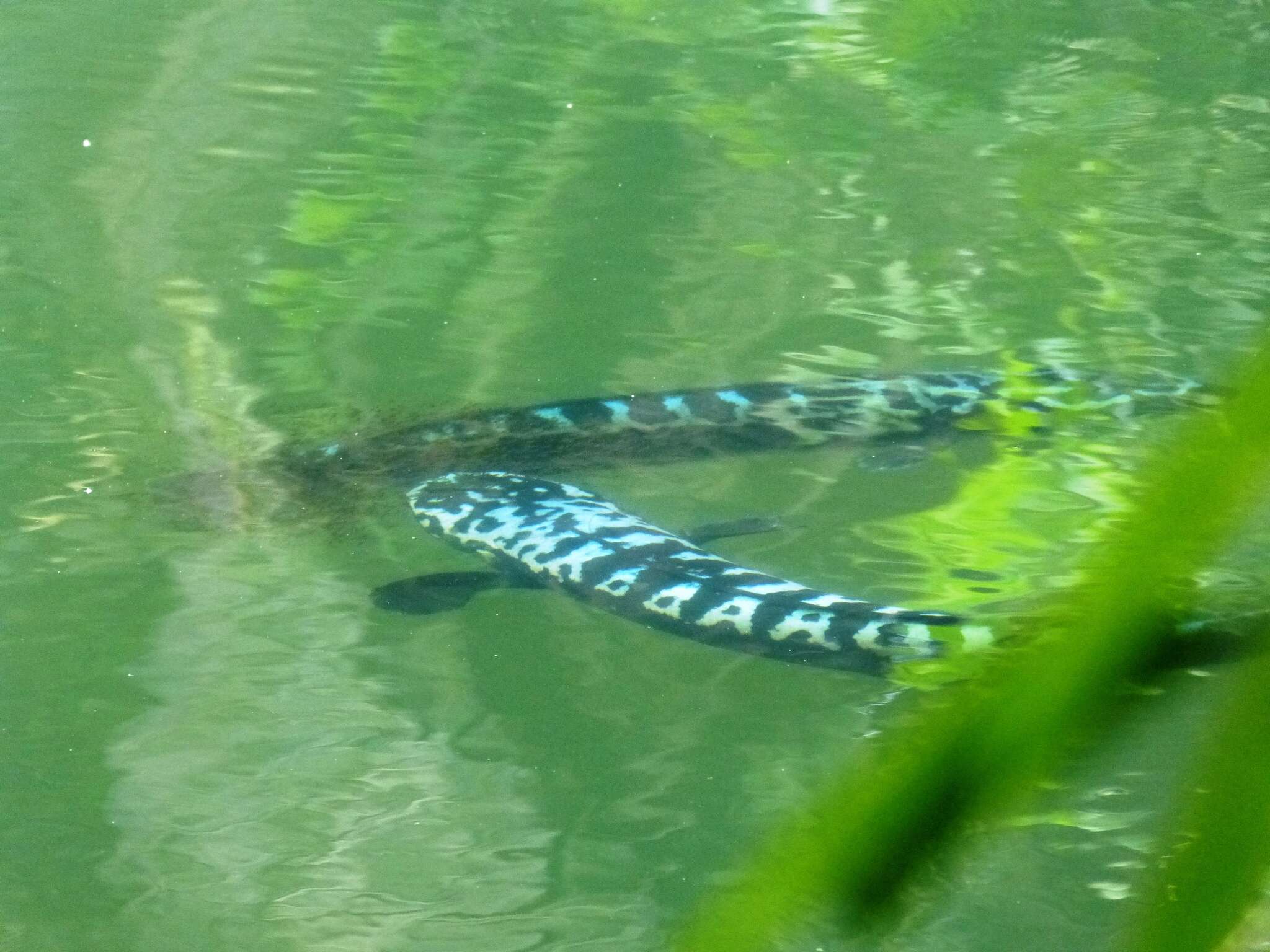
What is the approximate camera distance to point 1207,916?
267 millimetres

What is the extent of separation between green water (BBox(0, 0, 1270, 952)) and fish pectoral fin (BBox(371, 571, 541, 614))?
6 cm

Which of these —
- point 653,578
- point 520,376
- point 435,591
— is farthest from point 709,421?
point 435,591

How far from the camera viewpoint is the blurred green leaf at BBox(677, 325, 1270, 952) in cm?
27

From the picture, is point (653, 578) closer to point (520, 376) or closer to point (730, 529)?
point (730, 529)

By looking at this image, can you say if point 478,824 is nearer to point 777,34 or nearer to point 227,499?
point 227,499

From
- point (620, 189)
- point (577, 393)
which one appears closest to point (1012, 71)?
point (620, 189)

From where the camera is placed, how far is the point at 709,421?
4523mm

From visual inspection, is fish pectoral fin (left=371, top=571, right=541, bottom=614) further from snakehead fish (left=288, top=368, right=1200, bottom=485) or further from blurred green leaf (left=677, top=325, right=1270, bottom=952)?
blurred green leaf (left=677, top=325, right=1270, bottom=952)

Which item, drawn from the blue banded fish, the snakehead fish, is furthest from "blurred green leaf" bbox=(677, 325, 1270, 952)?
the snakehead fish

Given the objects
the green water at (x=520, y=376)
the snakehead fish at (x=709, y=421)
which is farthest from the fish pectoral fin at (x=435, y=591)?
the snakehead fish at (x=709, y=421)

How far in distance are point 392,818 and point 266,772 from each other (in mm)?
299

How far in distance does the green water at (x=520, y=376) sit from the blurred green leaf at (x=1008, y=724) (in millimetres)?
17

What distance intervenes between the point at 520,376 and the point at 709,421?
0.66 meters

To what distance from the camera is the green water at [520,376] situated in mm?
2641
